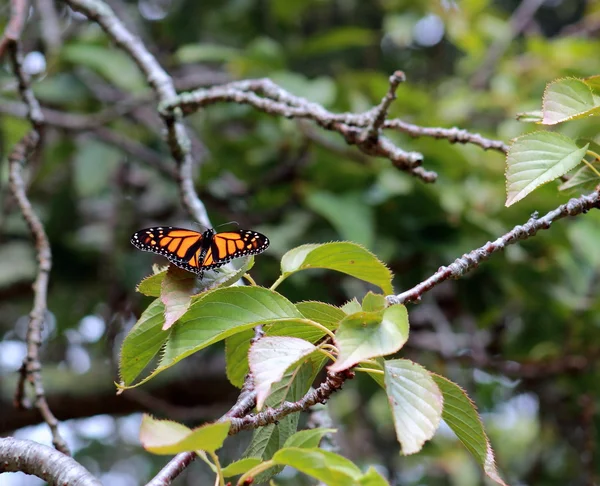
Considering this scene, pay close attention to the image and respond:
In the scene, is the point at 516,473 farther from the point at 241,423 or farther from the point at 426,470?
the point at 241,423

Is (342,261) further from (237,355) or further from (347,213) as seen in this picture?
(347,213)

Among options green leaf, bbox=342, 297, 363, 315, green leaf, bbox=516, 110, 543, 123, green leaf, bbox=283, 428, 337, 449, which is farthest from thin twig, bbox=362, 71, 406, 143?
green leaf, bbox=283, 428, 337, 449

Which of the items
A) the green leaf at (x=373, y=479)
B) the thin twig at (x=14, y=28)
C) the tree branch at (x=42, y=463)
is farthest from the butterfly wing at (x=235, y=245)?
the thin twig at (x=14, y=28)

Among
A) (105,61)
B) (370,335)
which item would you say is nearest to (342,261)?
(370,335)

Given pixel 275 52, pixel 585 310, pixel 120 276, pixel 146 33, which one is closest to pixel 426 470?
pixel 585 310

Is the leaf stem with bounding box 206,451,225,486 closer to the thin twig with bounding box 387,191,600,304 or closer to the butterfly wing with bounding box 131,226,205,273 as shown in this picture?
the thin twig with bounding box 387,191,600,304

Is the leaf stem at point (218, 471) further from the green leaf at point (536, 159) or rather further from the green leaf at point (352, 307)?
the green leaf at point (536, 159)
